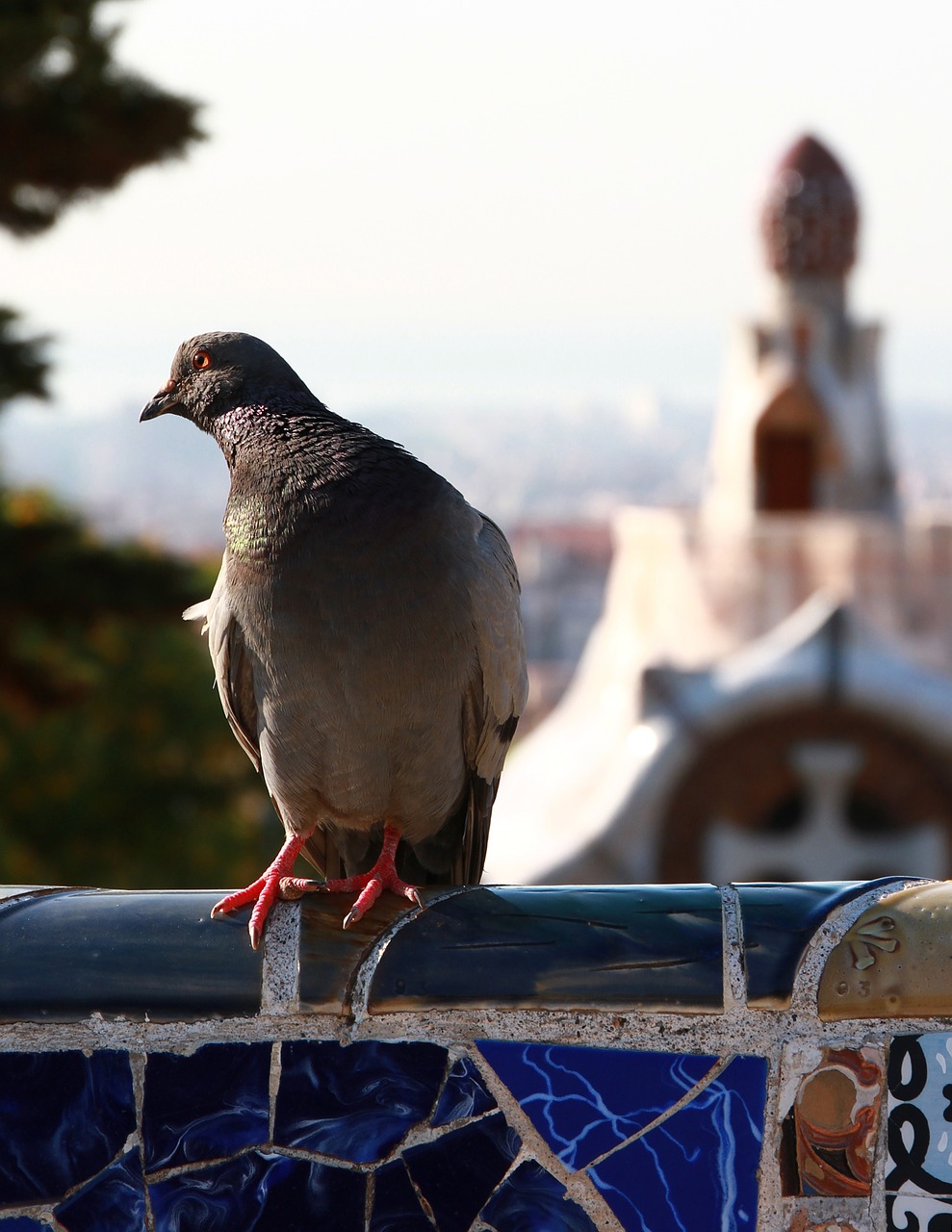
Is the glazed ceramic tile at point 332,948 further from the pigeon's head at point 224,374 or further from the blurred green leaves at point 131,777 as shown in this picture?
the blurred green leaves at point 131,777

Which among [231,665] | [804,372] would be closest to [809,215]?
[804,372]

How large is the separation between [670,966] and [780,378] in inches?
608

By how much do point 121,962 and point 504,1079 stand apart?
26.5 inches

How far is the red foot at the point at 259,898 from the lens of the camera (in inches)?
110

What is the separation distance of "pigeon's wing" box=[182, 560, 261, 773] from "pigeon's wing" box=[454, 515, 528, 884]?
1.78 feet

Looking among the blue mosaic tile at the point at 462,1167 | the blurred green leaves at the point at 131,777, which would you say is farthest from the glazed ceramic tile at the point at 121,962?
the blurred green leaves at the point at 131,777

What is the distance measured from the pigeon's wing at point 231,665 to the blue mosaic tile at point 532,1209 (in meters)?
1.57

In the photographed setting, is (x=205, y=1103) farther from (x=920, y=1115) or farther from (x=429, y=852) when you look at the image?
(x=429, y=852)

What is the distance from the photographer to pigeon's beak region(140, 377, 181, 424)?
13.0 ft

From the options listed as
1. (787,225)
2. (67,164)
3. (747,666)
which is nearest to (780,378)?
(787,225)

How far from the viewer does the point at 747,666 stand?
548 inches

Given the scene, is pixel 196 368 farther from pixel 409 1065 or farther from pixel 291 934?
pixel 409 1065

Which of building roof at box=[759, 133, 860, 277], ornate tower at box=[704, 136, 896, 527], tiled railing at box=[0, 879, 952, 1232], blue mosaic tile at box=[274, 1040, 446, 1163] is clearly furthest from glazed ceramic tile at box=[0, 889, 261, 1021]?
building roof at box=[759, 133, 860, 277]

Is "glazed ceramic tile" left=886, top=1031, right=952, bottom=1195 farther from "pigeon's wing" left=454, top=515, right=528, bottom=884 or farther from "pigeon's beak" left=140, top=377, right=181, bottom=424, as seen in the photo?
"pigeon's beak" left=140, top=377, right=181, bottom=424
